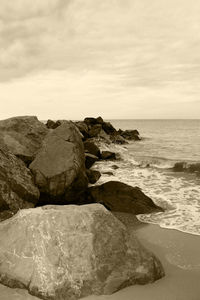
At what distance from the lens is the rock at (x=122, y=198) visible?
7737 millimetres

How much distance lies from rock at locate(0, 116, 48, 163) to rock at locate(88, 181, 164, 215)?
2.30m

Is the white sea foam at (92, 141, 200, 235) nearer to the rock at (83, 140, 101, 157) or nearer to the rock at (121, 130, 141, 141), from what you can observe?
the rock at (83, 140, 101, 157)

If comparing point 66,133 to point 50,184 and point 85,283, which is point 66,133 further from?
point 85,283

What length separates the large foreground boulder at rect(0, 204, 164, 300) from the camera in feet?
13.2

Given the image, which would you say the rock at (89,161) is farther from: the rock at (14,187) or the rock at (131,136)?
the rock at (131,136)

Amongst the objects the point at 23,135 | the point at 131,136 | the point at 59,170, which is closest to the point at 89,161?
the point at 23,135

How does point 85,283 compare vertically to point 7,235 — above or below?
below

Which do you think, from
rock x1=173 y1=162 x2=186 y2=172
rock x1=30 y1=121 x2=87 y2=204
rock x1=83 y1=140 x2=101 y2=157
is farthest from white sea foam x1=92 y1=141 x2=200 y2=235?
rock x1=30 y1=121 x2=87 y2=204

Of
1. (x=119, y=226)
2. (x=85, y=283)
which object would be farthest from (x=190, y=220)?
(x=85, y=283)

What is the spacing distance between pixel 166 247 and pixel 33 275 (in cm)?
257

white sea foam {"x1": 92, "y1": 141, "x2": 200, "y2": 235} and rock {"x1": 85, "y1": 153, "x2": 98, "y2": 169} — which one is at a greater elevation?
rock {"x1": 85, "y1": 153, "x2": 98, "y2": 169}

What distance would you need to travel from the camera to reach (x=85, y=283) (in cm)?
400

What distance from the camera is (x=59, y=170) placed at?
8.16 meters

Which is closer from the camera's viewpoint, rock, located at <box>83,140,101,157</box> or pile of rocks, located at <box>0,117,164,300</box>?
pile of rocks, located at <box>0,117,164,300</box>
